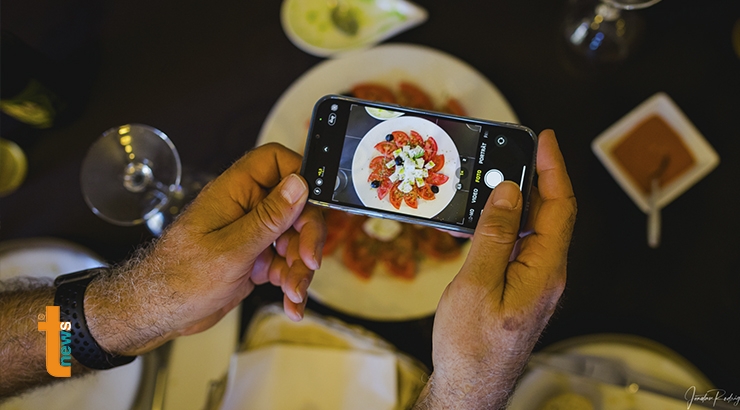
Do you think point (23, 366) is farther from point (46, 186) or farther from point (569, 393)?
point (569, 393)

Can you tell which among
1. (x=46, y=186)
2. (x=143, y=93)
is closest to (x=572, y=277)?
(x=143, y=93)

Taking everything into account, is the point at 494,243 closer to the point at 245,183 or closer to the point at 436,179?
the point at 436,179

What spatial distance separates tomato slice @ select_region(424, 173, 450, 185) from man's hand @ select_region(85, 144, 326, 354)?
0.19 metres

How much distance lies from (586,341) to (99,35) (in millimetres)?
1219

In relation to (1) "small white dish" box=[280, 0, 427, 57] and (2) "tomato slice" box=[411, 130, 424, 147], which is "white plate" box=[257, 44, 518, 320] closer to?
(1) "small white dish" box=[280, 0, 427, 57]

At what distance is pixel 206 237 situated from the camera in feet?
2.32

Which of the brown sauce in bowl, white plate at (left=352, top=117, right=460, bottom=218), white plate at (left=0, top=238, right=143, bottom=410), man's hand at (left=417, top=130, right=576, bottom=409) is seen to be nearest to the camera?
man's hand at (left=417, top=130, right=576, bottom=409)

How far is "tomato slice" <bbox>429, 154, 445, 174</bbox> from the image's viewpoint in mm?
735

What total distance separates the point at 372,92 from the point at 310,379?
579mm

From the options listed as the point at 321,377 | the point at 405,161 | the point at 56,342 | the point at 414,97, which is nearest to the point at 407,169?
the point at 405,161

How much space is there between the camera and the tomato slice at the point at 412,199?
729 millimetres

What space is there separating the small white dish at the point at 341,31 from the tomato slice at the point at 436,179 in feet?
1.42
